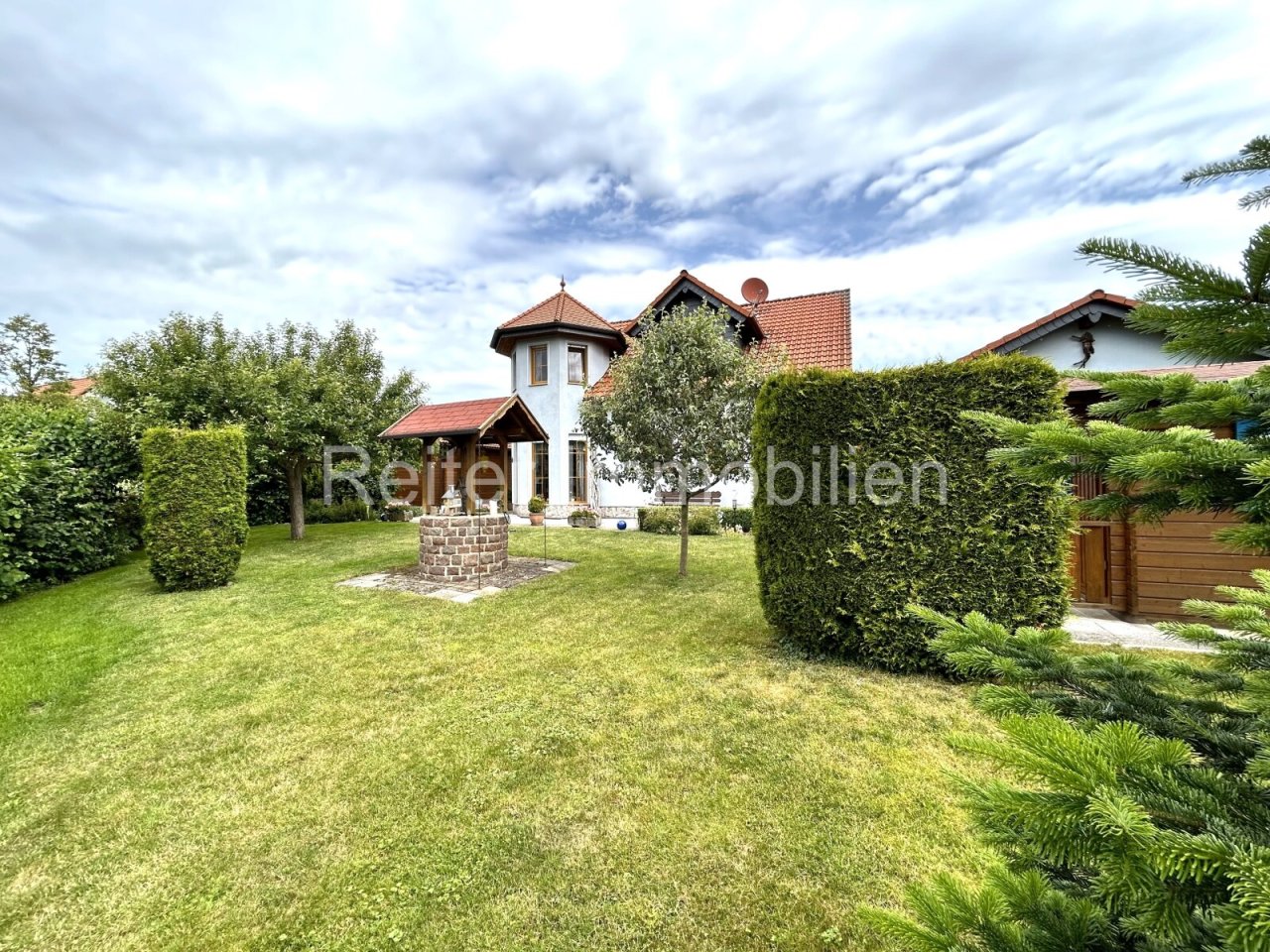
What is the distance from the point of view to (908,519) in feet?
16.3

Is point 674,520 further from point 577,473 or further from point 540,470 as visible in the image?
point 540,470

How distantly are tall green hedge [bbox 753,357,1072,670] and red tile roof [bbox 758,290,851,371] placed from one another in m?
11.1

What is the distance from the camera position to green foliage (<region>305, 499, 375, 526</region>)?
20453 mm

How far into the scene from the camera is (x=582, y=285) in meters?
20.1

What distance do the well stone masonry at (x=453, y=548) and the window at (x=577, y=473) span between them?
8620mm

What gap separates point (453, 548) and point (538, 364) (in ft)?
34.9

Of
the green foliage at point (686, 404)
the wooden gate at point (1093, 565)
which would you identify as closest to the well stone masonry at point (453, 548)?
the green foliage at point (686, 404)

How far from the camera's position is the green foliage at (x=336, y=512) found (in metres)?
20.5

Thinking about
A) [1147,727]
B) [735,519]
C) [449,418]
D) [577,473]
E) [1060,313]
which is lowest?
[735,519]

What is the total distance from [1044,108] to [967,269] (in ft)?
18.9

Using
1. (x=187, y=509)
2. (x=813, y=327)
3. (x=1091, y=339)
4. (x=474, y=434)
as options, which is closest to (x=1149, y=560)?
(x=1091, y=339)

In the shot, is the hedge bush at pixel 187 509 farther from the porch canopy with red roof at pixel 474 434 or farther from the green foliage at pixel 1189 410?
the green foliage at pixel 1189 410

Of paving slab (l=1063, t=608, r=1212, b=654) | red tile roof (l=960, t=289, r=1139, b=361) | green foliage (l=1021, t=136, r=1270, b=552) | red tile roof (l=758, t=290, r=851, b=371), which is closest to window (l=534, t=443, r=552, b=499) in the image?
red tile roof (l=758, t=290, r=851, b=371)

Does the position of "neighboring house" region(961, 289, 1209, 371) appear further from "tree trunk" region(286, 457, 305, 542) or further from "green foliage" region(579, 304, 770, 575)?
"tree trunk" region(286, 457, 305, 542)
